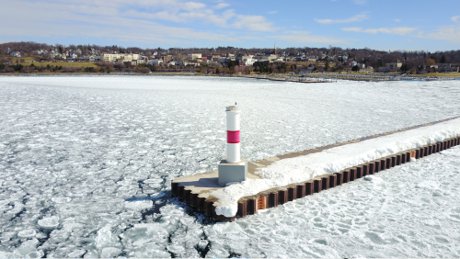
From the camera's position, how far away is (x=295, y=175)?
19.2ft

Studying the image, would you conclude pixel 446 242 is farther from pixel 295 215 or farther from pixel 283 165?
pixel 283 165

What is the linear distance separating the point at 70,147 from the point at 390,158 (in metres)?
7.31

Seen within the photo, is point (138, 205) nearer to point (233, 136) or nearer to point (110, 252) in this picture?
point (110, 252)

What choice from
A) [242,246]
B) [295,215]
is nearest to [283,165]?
[295,215]

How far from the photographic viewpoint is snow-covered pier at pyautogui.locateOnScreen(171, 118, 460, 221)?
198 inches

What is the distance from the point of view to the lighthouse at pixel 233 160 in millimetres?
5336

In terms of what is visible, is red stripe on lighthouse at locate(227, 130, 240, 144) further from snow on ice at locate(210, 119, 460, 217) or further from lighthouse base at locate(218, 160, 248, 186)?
snow on ice at locate(210, 119, 460, 217)

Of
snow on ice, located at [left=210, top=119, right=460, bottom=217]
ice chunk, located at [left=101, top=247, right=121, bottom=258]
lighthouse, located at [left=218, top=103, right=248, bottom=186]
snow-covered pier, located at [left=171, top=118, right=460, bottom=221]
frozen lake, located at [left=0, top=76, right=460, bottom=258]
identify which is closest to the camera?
ice chunk, located at [left=101, top=247, right=121, bottom=258]

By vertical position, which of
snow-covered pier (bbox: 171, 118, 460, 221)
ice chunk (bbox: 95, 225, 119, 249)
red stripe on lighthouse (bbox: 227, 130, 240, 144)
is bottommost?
ice chunk (bbox: 95, 225, 119, 249)

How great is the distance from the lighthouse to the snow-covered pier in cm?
12

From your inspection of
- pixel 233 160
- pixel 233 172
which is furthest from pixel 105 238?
pixel 233 160

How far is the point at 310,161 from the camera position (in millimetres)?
6520

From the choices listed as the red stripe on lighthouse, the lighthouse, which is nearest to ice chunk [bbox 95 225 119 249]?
the lighthouse

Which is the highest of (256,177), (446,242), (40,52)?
(40,52)
